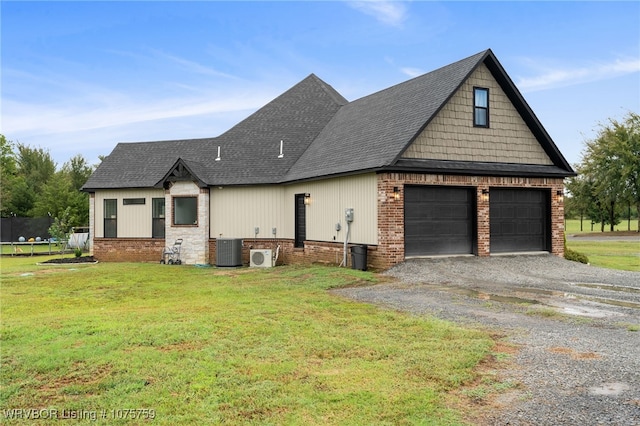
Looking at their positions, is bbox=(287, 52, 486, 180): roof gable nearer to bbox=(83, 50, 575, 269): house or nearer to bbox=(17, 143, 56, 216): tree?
bbox=(83, 50, 575, 269): house

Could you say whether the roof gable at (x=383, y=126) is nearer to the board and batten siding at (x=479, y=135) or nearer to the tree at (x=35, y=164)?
the board and batten siding at (x=479, y=135)

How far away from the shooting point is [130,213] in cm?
2278

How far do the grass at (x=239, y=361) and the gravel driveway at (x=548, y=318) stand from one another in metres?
0.66

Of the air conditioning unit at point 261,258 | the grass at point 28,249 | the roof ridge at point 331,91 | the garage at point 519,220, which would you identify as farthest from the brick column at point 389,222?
the grass at point 28,249

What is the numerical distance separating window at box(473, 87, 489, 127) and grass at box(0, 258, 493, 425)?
9.74 m

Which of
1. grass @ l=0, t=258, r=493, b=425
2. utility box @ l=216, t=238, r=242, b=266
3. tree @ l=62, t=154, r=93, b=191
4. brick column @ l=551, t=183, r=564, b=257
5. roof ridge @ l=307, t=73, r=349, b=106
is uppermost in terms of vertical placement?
roof ridge @ l=307, t=73, r=349, b=106

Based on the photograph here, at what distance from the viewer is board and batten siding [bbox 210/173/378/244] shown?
1697 cm

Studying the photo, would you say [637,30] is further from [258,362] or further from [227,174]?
[258,362]

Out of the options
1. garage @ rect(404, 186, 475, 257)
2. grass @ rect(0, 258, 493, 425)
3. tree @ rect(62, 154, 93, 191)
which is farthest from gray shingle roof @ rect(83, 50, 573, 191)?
tree @ rect(62, 154, 93, 191)

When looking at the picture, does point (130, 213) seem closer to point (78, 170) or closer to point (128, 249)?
point (128, 249)

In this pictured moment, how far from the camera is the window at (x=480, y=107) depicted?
16.7 metres

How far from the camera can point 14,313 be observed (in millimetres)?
9305

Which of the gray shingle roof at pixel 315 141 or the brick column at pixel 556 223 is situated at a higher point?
the gray shingle roof at pixel 315 141

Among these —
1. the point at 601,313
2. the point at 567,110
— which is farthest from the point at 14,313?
the point at 567,110
